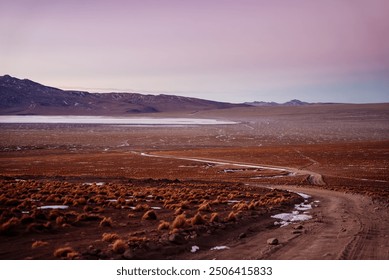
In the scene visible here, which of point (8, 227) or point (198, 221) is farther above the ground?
point (8, 227)

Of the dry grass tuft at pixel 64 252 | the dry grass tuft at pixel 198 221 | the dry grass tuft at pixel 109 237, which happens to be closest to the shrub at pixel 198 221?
the dry grass tuft at pixel 198 221

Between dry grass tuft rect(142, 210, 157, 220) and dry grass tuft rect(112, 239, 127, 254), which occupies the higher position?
dry grass tuft rect(112, 239, 127, 254)

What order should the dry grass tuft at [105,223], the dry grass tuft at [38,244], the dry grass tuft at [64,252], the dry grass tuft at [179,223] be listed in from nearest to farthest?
the dry grass tuft at [64,252] → the dry grass tuft at [38,244] → the dry grass tuft at [179,223] → the dry grass tuft at [105,223]

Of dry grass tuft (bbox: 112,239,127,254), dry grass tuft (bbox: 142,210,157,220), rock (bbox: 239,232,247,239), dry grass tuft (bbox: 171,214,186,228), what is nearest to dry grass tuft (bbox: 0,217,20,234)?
dry grass tuft (bbox: 112,239,127,254)

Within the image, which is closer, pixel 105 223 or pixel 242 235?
pixel 242 235

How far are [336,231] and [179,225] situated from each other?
18.0ft

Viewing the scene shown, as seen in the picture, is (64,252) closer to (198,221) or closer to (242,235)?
(198,221)

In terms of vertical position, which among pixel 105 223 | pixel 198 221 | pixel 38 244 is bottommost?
pixel 105 223

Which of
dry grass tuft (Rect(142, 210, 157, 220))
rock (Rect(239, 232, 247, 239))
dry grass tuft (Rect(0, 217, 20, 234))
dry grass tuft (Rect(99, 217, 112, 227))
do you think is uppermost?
dry grass tuft (Rect(0, 217, 20, 234))

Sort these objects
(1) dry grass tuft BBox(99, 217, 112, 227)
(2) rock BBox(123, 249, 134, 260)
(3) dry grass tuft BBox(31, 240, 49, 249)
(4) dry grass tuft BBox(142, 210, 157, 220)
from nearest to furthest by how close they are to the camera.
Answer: (2) rock BBox(123, 249, 134, 260) → (3) dry grass tuft BBox(31, 240, 49, 249) → (1) dry grass tuft BBox(99, 217, 112, 227) → (4) dry grass tuft BBox(142, 210, 157, 220)

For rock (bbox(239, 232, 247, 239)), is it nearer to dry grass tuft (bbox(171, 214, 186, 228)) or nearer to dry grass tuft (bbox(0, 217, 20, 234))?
dry grass tuft (bbox(171, 214, 186, 228))

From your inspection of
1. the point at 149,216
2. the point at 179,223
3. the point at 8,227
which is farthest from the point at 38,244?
the point at 149,216

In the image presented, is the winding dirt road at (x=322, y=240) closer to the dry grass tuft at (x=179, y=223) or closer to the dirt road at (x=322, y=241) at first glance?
the dirt road at (x=322, y=241)

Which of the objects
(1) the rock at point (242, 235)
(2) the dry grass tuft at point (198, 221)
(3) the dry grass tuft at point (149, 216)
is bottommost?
(3) the dry grass tuft at point (149, 216)
